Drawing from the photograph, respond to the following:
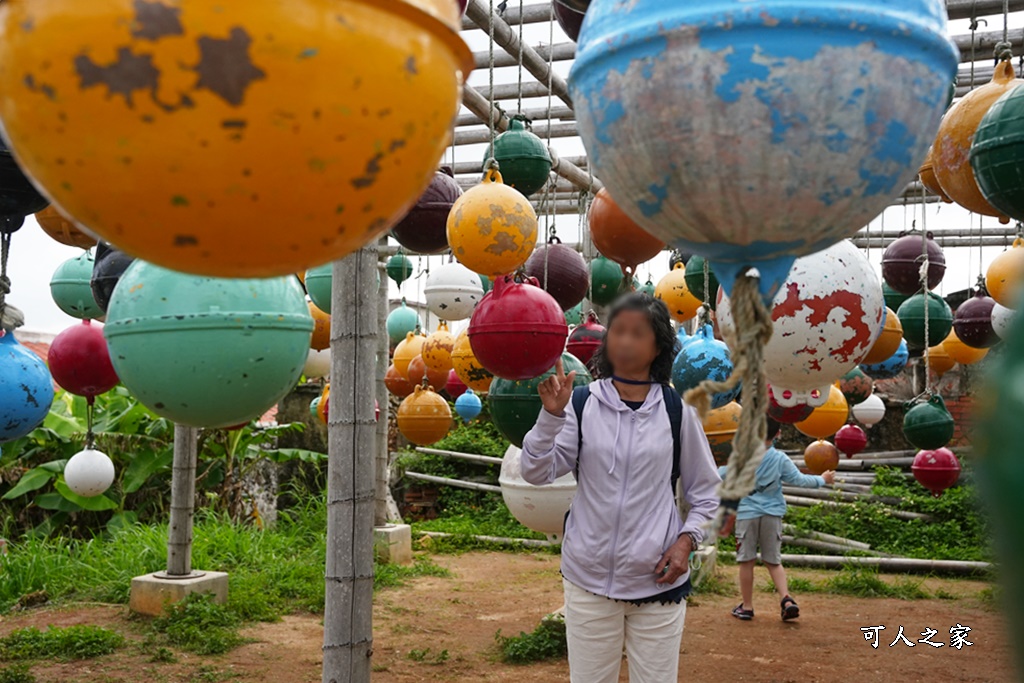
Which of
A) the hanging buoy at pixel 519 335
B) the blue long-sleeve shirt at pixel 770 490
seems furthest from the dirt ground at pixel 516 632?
the hanging buoy at pixel 519 335

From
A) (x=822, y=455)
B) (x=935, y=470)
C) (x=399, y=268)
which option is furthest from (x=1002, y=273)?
(x=399, y=268)

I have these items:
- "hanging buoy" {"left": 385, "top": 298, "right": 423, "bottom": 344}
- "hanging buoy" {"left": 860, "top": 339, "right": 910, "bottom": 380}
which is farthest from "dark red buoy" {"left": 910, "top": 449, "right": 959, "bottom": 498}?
"hanging buoy" {"left": 385, "top": 298, "right": 423, "bottom": 344}

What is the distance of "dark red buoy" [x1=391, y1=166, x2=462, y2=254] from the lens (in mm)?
2951

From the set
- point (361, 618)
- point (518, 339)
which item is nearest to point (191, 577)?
point (361, 618)

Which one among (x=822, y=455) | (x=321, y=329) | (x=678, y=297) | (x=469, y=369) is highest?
(x=678, y=297)

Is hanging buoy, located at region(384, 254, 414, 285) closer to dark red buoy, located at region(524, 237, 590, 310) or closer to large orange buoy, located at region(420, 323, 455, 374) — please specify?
large orange buoy, located at region(420, 323, 455, 374)

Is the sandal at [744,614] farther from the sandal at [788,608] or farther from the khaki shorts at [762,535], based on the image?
the khaki shorts at [762,535]

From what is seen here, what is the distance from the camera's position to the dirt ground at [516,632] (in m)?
5.15

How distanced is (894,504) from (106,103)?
10.5m

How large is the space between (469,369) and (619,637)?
1690 mm

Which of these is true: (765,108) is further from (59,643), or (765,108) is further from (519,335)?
(59,643)

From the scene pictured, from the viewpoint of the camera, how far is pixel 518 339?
8.42 feet

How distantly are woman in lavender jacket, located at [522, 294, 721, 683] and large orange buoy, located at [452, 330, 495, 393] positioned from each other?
126cm

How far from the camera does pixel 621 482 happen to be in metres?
2.46
